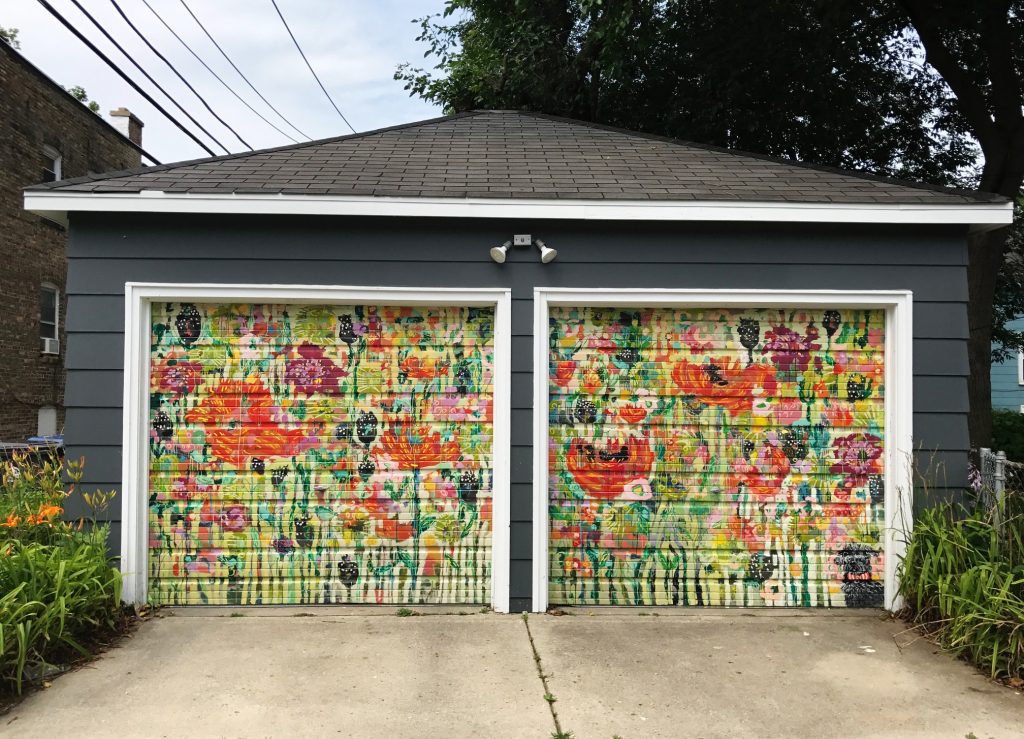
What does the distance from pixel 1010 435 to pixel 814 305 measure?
934 cm

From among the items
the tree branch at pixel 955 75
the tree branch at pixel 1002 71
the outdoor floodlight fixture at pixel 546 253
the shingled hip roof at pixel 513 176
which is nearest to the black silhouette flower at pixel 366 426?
the shingled hip roof at pixel 513 176

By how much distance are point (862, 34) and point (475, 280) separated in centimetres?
871

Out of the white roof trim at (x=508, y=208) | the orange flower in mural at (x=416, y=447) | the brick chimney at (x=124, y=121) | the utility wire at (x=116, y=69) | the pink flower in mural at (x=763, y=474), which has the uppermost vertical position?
the brick chimney at (x=124, y=121)

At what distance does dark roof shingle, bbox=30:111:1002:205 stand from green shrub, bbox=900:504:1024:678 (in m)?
2.11

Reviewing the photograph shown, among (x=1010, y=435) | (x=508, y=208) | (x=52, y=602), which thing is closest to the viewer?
(x=52, y=602)

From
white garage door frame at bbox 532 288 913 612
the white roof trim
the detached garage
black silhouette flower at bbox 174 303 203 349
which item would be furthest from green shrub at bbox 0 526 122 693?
white garage door frame at bbox 532 288 913 612

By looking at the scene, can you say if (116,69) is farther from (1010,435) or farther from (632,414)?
(1010,435)

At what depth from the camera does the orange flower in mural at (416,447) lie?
476cm

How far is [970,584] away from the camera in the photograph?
3879 millimetres

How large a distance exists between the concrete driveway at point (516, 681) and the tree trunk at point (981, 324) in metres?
4.44

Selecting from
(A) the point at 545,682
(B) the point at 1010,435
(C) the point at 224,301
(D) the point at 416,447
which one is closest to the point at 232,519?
(D) the point at 416,447

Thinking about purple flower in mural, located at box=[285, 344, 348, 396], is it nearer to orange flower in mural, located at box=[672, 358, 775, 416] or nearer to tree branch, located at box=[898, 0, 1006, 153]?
orange flower in mural, located at box=[672, 358, 775, 416]

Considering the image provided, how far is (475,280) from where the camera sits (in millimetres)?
4652

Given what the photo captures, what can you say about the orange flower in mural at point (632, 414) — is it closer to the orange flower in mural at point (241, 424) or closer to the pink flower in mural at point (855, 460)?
the pink flower in mural at point (855, 460)
